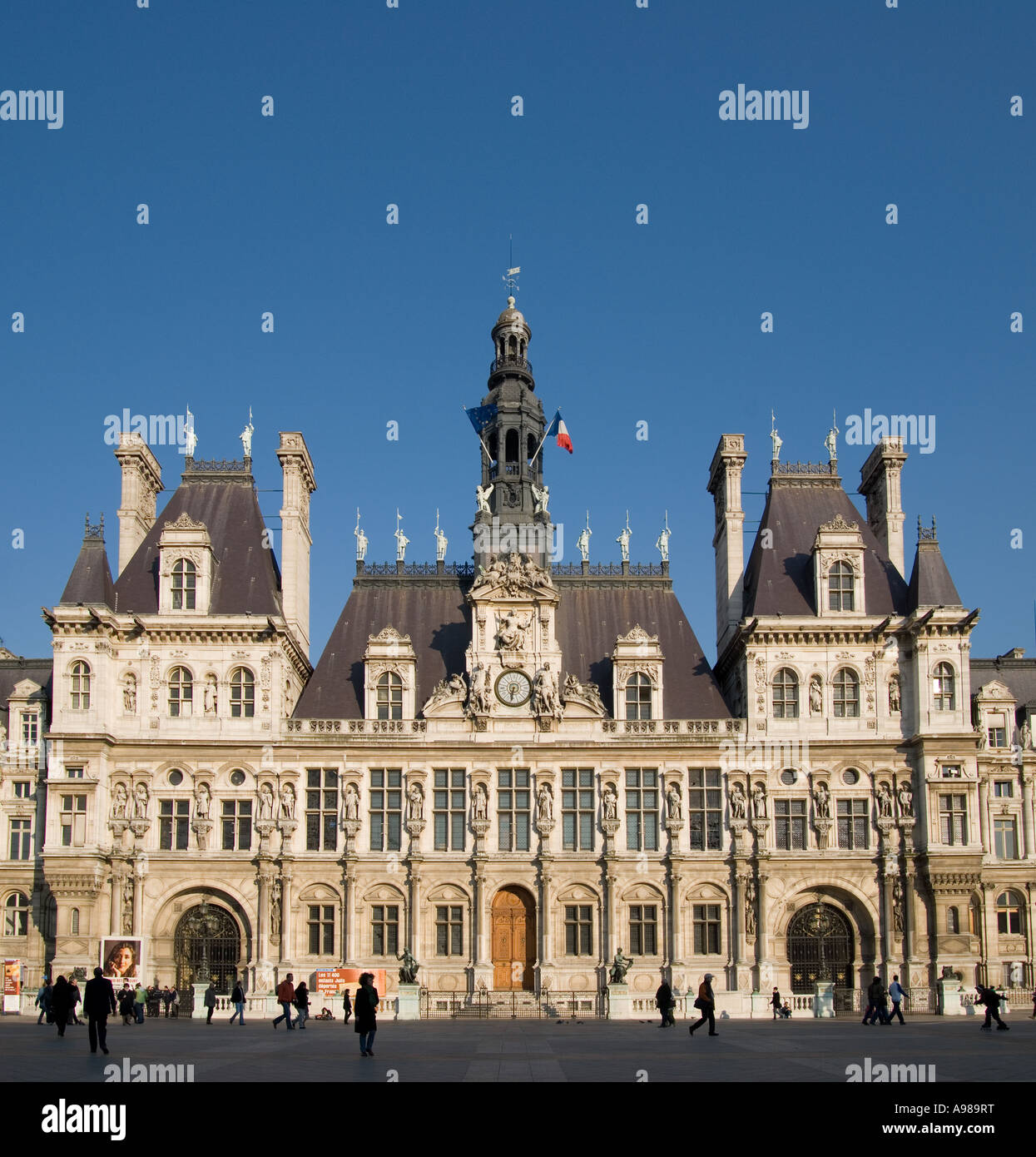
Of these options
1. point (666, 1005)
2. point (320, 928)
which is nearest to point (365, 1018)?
point (666, 1005)

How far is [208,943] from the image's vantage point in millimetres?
55656

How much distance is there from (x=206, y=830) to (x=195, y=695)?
17.7 feet

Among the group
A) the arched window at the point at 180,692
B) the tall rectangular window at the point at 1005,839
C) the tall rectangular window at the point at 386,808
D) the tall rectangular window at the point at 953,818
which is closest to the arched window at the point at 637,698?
the tall rectangular window at the point at 386,808

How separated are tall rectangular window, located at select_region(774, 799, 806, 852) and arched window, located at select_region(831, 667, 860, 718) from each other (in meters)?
4.02

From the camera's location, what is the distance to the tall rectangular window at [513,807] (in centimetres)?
5600

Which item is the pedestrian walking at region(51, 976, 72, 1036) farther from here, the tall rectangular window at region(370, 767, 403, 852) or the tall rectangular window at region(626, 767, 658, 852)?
the tall rectangular window at region(626, 767, 658, 852)

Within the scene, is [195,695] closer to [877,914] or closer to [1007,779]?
[877,914]

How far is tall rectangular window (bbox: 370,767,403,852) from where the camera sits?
56062mm

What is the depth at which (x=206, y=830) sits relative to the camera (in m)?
55.9

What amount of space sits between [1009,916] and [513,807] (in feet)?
80.1

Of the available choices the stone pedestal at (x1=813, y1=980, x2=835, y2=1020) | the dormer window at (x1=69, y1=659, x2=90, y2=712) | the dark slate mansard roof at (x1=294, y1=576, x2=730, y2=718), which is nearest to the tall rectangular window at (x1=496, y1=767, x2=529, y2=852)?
the dark slate mansard roof at (x1=294, y1=576, x2=730, y2=718)

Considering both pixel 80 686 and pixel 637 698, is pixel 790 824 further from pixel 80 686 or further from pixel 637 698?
pixel 80 686
